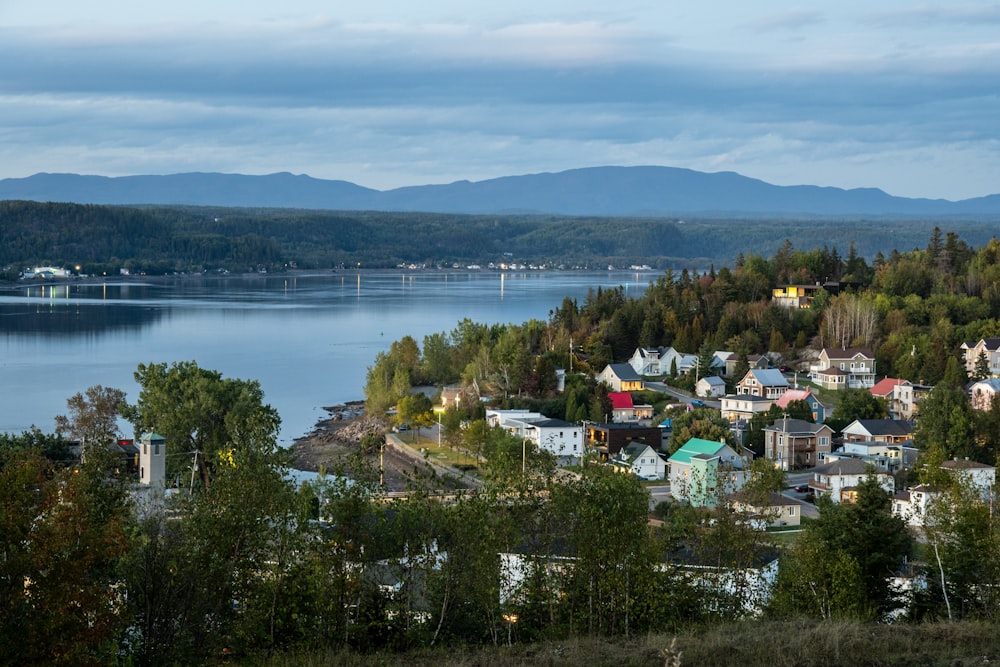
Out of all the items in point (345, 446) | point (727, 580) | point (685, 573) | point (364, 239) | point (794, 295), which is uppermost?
point (364, 239)

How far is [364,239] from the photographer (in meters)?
120

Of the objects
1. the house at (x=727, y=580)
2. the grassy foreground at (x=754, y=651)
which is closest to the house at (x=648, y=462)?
the house at (x=727, y=580)

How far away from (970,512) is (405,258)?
10890 cm

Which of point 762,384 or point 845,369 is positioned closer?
point 762,384

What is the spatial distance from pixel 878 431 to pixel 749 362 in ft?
21.5

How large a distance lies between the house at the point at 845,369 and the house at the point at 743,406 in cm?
354

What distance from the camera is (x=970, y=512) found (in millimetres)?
8625

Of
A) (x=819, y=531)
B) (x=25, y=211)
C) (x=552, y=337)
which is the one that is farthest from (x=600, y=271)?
(x=819, y=531)

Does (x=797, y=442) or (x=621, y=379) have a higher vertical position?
(x=621, y=379)

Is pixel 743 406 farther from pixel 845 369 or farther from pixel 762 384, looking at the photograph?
pixel 845 369

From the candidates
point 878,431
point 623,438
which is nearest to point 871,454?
point 878,431

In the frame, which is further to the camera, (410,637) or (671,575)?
(671,575)

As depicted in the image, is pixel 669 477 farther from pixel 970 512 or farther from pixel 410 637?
pixel 410 637

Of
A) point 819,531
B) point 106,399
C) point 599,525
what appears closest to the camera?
point 599,525
